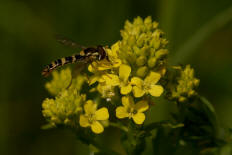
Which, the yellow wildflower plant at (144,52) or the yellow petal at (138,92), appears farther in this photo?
the yellow wildflower plant at (144,52)

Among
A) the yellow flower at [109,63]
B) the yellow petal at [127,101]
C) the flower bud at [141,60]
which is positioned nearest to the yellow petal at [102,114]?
the yellow petal at [127,101]

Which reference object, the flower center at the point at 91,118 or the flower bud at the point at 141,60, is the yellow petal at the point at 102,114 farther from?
the flower bud at the point at 141,60

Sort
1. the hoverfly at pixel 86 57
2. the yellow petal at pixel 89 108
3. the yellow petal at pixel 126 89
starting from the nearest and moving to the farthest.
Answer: the yellow petal at pixel 126 89
the yellow petal at pixel 89 108
the hoverfly at pixel 86 57

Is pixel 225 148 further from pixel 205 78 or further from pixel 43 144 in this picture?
pixel 43 144

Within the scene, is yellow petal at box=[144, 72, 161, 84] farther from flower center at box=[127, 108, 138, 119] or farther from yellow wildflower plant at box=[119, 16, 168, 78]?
flower center at box=[127, 108, 138, 119]

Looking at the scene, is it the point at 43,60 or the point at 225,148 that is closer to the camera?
the point at 225,148

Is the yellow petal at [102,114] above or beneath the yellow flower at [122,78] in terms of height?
beneath

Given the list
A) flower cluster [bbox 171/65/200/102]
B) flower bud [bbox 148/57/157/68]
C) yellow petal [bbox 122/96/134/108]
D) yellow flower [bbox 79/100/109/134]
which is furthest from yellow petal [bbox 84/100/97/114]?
flower cluster [bbox 171/65/200/102]

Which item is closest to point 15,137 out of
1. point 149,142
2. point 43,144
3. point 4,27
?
point 43,144

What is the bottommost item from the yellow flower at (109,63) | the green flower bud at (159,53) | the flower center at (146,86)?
the flower center at (146,86)
